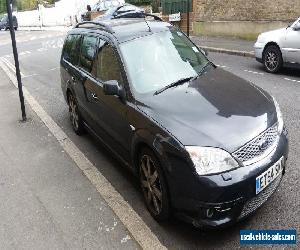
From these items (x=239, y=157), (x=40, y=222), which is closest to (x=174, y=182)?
(x=239, y=157)

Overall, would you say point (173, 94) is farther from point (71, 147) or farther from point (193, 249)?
point (71, 147)

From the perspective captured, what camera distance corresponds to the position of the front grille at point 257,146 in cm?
346

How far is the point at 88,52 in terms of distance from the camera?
579cm

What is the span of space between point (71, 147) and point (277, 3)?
11050mm

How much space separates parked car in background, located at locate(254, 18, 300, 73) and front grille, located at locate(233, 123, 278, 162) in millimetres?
6400

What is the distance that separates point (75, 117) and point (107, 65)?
6.48 ft

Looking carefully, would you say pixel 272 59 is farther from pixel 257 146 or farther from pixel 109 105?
pixel 257 146

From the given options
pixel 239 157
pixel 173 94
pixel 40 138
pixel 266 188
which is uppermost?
pixel 173 94

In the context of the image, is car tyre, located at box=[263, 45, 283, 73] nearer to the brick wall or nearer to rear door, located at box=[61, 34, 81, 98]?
the brick wall

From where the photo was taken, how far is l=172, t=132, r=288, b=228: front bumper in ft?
10.9

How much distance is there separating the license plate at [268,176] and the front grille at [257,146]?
0.56 ft

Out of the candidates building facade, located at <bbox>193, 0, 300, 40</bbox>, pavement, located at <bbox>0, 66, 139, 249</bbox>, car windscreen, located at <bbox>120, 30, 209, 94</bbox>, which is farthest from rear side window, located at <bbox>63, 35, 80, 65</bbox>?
building facade, located at <bbox>193, 0, 300, 40</bbox>

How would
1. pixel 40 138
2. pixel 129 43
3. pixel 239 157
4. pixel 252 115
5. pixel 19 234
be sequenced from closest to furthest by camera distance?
1. pixel 239 157
2. pixel 252 115
3. pixel 19 234
4. pixel 129 43
5. pixel 40 138

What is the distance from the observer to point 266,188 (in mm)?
3645
